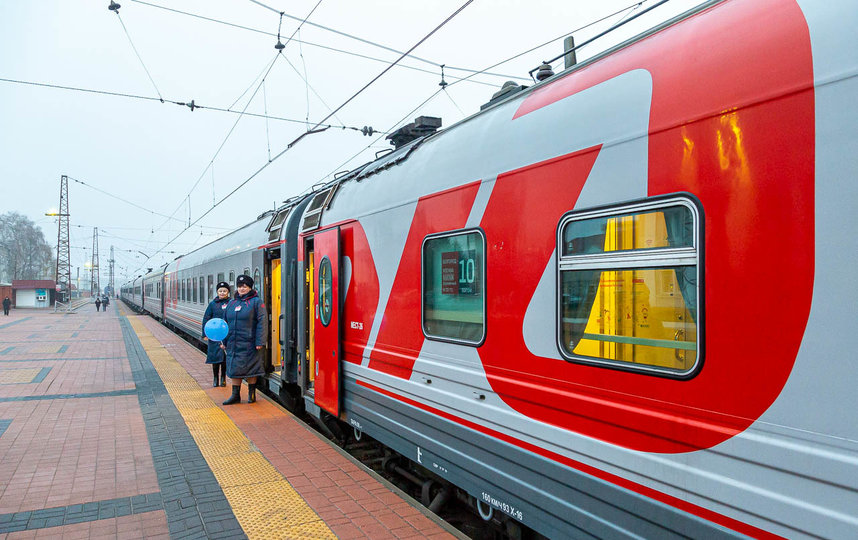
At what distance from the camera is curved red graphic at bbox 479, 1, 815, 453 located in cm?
196

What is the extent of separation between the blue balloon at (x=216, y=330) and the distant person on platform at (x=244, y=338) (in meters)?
0.34

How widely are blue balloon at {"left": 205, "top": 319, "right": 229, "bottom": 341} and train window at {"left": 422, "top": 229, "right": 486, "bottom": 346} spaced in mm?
5089

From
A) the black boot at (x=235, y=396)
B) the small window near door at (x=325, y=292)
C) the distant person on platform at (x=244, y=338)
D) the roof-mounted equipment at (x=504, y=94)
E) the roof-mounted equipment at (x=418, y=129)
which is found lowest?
the black boot at (x=235, y=396)

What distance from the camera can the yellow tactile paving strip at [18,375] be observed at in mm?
10000

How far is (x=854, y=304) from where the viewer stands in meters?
1.75

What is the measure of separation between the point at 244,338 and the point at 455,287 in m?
4.91

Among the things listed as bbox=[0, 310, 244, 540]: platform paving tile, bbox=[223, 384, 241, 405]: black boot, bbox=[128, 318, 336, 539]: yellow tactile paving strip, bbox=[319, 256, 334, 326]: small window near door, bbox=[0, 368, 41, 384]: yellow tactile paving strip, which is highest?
bbox=[319, 256, 334, 326]: small window near door

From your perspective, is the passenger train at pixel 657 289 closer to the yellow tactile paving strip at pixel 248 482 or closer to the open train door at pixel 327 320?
the yellow tactile paving strip at pixel 248 482

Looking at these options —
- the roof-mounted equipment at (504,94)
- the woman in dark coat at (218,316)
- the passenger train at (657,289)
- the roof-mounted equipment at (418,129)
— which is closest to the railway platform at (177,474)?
the woman in dark coat at (218,316)

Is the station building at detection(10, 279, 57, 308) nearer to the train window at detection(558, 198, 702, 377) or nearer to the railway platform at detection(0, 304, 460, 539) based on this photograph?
the railway platform at detection(0, 304, 460, 539)

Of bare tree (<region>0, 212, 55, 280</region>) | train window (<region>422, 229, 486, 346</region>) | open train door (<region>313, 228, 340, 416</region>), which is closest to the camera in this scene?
train window (<region>422, 229, 486, 346</region>)

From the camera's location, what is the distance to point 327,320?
6.12 m

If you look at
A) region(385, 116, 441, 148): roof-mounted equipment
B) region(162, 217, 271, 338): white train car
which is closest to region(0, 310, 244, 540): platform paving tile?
region(162, 217, 271, 338): white train car

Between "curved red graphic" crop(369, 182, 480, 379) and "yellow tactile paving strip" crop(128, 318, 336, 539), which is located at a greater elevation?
"curved red graphic" crop(369, 182, 480, 379)
